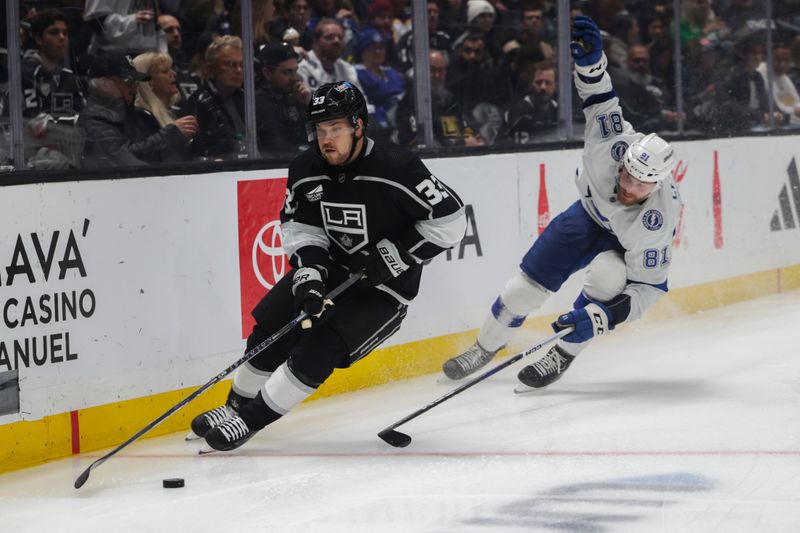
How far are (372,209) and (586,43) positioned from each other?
48.9 inches

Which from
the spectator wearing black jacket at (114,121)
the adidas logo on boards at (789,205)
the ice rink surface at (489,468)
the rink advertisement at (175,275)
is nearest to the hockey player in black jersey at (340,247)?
the ice rink surface at (489,468)

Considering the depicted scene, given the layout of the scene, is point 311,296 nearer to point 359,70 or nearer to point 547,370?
point 547,370

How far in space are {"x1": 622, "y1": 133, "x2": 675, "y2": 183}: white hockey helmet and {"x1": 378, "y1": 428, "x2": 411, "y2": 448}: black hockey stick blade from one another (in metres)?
1.32

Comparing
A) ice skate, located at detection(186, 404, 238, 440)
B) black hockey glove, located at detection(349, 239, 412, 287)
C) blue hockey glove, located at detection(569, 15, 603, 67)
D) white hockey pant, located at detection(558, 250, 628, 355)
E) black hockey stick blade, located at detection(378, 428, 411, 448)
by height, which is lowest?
black hockey stick blade, located at detection(378, 428, 411, 448)

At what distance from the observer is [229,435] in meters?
4.38

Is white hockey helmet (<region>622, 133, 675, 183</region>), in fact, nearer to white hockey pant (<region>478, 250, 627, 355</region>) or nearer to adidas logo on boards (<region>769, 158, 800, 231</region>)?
white hockey pant (<region>478, 250, 627, 355</region>)

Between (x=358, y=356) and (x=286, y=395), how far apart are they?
0.92 ft

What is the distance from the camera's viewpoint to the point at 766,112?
8.38 metres

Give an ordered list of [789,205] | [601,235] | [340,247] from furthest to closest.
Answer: [789,205], [601,235], [340,247]

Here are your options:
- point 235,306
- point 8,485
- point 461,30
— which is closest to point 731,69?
point 461,30

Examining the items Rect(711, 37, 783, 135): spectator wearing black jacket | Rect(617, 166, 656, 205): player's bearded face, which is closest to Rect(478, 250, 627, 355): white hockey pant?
Rect(617, 166, 656, 205): player's bearded face

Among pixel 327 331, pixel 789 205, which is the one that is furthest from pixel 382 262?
pixel 789 205

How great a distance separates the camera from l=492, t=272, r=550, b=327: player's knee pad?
5555 millimetres

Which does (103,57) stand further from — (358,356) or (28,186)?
(358,356)
